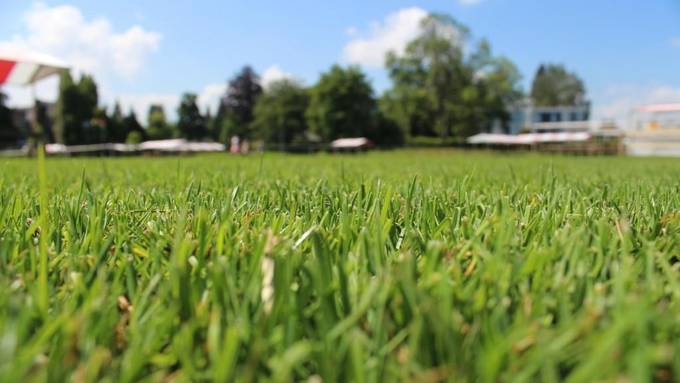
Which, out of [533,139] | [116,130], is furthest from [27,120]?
[533,139]

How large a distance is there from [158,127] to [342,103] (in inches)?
871

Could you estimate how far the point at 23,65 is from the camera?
23.8ft

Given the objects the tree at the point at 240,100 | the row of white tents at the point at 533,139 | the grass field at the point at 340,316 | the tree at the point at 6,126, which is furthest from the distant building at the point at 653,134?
the tree at the point at 6,126

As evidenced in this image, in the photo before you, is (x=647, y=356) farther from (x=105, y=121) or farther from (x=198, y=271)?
(x=105, y=121)

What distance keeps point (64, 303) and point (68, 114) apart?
50.8 metres

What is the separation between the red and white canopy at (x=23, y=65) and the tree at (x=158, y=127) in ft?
151

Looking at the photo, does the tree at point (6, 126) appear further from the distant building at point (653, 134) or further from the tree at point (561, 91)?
the tree at point (561, 91)

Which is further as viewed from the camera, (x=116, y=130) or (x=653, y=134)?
(x=116, y=130)

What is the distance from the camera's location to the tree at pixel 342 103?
4116 cm

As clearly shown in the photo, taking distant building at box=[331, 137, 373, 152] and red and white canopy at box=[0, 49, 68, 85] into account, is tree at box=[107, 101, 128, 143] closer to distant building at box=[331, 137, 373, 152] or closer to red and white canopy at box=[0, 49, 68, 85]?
distant building at box=[331, 137, 373, 152]

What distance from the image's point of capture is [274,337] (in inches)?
12.9

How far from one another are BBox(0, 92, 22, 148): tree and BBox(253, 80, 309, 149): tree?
21.1m

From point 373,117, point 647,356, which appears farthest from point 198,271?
point 373,117

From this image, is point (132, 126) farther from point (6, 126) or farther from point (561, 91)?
point (561, 91)
